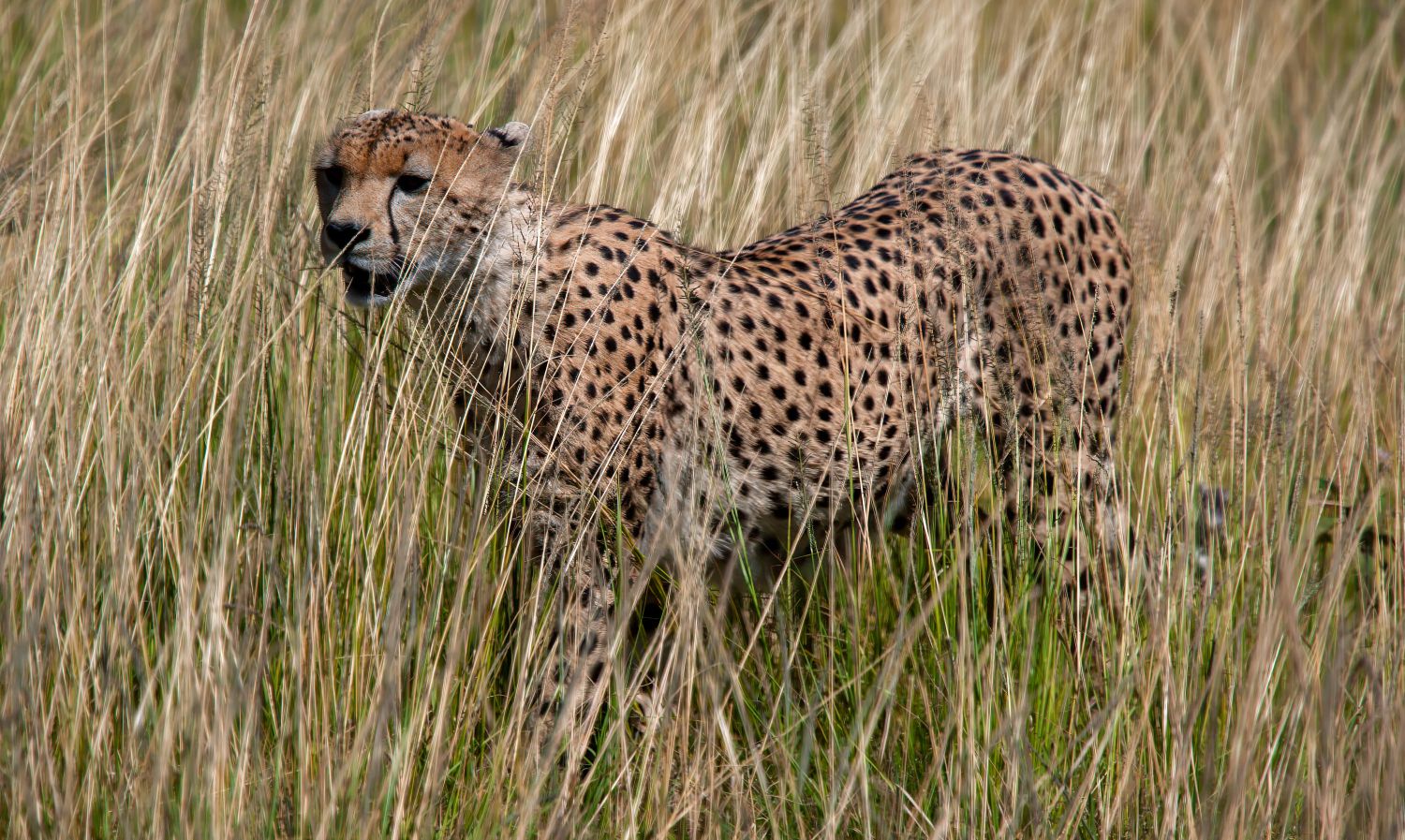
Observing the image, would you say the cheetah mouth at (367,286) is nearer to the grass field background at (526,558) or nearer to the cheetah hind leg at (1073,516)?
the grass field background at (526,558)

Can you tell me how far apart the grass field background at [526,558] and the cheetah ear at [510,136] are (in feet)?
0.12

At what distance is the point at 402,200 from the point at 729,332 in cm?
79

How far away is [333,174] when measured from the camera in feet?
9.09

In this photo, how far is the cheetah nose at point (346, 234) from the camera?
2646mm

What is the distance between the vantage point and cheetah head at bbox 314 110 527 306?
2.68 meters

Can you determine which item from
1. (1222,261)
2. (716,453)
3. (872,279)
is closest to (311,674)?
(716,453)

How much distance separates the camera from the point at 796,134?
4211mm

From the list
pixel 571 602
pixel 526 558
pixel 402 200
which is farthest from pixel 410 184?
pixel 571 602

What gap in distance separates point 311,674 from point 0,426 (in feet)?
2.32

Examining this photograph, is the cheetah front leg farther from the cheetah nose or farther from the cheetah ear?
the cheetah ear

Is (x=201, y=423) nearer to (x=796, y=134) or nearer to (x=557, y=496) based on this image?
(x=557, y=496)

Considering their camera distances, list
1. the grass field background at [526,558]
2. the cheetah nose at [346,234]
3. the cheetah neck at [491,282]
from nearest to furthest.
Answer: the grass field background at [526,558]
the cheetah nose at [346,234]
the cheetah neck at [491,282]

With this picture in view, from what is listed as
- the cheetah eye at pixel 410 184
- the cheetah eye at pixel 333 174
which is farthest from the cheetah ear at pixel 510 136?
the cheetah eye at pixel 333 174

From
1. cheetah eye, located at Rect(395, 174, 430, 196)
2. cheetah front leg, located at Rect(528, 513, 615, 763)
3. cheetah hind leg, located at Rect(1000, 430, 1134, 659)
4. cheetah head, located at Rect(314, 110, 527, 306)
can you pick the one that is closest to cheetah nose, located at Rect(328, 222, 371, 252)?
cheetah head, located at Rect(314, 110, 527, 306)
